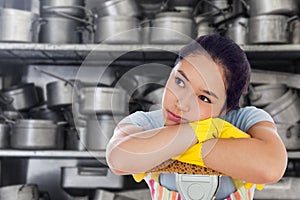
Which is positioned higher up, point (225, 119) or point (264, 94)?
point (225, 119)

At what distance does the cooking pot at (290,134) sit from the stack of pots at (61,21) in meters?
0.82

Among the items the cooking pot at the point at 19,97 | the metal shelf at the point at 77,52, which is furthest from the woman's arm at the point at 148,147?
the cooking pot at the point at 19,97

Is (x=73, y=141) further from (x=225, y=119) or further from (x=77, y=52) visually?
(x=225, y=119)

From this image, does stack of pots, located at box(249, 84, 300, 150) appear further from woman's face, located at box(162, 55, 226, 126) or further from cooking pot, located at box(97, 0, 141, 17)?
woman's face, located at box(162, 55, 226, 126)

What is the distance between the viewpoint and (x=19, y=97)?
189 cm

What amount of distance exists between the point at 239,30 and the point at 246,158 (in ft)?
4.28

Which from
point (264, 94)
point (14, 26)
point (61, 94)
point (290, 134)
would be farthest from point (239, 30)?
point (14, 26)

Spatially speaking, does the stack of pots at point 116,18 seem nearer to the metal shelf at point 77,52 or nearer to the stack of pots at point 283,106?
the metal shelf at point 77,52

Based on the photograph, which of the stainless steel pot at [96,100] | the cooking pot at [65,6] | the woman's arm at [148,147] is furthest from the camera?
the cooking pot at [65,6]

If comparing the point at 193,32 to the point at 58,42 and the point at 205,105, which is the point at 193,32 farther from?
the point at 205,105

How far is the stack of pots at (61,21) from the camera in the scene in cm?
177

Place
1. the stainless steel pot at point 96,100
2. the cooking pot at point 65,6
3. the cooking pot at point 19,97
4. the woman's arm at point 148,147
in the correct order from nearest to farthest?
1. the woman's arm at point 148,147
2. the stainless steel pot at point 96,100
3. the cooking pot at point 65,6
4. the cooking pot at point 19,97

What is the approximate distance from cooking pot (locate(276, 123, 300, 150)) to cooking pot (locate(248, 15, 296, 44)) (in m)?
0.30

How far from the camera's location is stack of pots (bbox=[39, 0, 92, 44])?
1.77m
